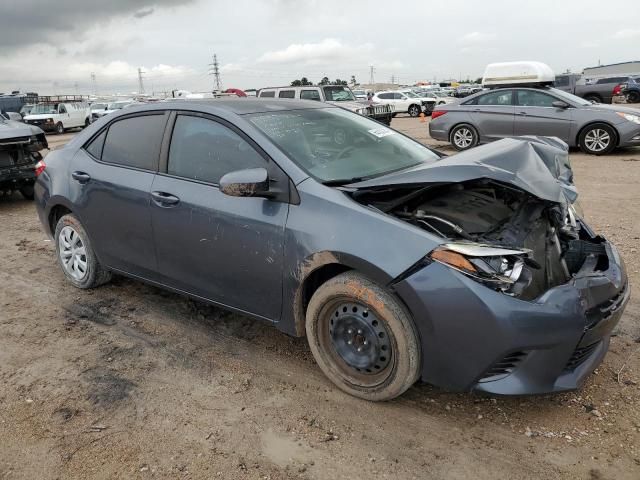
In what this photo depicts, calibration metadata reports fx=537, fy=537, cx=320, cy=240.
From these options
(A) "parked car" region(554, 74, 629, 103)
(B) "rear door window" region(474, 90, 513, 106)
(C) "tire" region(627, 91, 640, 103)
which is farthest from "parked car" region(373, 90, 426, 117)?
(B) "rear door window" region(474, 90, 513, 106)

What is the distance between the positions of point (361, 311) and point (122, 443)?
53.5 inches

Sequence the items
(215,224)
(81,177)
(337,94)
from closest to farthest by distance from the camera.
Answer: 1. (215,224)
2. (81,177)
3. (337,94)

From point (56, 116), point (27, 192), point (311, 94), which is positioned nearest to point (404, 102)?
point (311, 94)

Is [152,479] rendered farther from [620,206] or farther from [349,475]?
[620,206]

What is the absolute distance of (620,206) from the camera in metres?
6.92

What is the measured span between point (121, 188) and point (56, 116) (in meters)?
27.7

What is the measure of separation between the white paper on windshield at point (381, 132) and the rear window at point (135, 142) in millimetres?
1503

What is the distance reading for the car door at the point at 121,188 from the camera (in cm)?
375

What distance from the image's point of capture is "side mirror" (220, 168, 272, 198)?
294cm

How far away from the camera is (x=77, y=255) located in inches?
178

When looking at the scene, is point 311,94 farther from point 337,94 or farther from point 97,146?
point 97,146

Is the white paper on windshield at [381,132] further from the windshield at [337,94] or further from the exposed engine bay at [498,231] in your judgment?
the windshield at [337,94]

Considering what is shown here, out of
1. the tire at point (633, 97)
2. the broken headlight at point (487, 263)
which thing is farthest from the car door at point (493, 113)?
the tire at point (633, 97)

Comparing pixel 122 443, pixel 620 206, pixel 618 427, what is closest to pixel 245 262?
pixel 122 443
